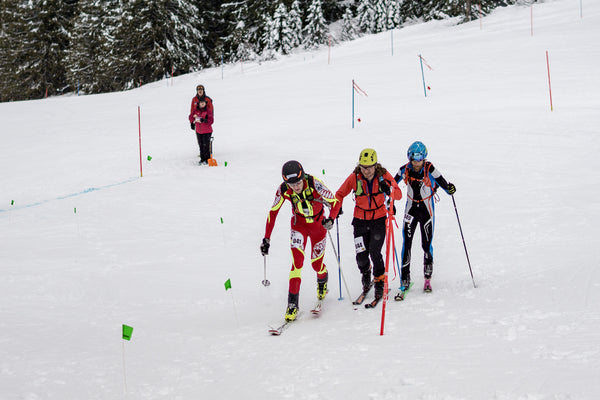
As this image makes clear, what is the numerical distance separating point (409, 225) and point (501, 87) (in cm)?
1122

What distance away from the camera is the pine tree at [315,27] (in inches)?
1344

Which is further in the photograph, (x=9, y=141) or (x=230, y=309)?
(x=9, y=141)

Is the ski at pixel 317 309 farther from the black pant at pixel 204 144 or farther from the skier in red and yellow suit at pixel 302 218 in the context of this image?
the black pant at pixel 204 144

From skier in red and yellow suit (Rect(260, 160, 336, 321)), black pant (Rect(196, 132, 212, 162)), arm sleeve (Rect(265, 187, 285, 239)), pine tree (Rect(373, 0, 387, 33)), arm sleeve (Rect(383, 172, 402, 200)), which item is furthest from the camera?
pine tree (Rect(373, 0, 387, 33))

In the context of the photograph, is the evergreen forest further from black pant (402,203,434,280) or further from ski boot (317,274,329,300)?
ski boot (317,274,329,300)

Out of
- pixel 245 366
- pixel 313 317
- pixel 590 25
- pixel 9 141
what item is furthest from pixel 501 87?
pixel 9 141

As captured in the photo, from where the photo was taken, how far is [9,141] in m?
17.1

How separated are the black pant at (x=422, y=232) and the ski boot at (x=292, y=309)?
4.67 ft

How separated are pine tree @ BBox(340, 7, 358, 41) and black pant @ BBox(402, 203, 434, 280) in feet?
108

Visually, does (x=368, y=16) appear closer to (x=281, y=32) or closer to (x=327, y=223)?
(x=281, y=32)

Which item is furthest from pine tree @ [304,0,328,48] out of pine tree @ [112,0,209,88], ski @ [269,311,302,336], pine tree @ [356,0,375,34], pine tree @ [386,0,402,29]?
ski @ [269,311,302,336]

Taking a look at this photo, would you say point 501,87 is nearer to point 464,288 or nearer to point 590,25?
point 590,25

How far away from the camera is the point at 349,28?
37.2m

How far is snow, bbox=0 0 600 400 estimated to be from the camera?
418 cm
